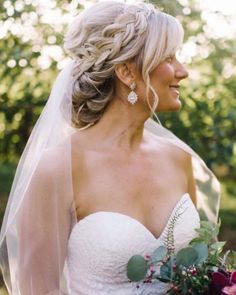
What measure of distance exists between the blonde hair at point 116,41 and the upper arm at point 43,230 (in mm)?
459

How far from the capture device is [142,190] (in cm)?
329

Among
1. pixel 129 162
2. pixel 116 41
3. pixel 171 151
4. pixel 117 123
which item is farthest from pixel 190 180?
pixel 116 41

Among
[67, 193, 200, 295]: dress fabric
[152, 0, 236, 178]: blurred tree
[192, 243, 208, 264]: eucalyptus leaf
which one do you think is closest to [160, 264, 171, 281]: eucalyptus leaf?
[192, 243, 208, 264]: eucalyptus leaf

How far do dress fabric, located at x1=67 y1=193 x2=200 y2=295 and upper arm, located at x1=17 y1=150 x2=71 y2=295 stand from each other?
0.09 m

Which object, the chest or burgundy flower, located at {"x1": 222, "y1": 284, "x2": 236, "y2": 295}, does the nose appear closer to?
the chest

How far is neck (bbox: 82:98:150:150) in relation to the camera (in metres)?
3.28

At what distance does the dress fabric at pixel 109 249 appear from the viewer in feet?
10.1

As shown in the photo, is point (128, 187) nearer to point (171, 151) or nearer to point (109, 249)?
point (109, 249)

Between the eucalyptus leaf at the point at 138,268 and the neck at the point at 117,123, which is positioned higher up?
the neck at the point at 117,123

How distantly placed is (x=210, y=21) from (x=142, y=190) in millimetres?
2290

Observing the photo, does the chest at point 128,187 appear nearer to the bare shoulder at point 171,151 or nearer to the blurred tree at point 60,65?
the bare shoulder at point 171,151

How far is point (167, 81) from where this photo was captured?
314cm

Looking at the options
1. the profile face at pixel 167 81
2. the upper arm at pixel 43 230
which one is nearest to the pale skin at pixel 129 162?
the profile face at pixel 167 81

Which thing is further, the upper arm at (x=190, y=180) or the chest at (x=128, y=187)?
the upper arm at (x=190, y=180)
